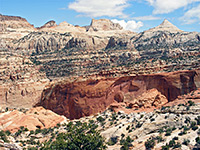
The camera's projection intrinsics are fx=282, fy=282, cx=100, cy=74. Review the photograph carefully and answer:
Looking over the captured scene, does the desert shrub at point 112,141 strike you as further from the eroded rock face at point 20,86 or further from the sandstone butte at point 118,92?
the eroded rock face at point 20,86

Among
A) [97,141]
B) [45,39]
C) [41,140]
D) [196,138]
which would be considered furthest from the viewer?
[45,39]

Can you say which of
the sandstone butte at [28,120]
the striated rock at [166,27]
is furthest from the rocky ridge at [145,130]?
the striated rock at [166,27]

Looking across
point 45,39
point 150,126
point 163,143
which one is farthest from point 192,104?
point 45,39

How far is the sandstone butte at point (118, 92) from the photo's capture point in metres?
47.7

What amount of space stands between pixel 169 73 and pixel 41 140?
2539 cm

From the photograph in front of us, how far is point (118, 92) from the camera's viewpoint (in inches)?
2100

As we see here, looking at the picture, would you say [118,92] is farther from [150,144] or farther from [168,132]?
[150,144]

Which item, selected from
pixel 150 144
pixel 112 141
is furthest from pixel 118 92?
pixel 150 144

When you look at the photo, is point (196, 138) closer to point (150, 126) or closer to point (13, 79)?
point (150, 126)

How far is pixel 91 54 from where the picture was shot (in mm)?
81000

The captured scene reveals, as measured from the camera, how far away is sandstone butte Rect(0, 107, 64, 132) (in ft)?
143

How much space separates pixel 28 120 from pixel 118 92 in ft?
57.2

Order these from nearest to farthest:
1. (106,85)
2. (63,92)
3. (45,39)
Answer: (106,85)
(63,92)
(45,39)

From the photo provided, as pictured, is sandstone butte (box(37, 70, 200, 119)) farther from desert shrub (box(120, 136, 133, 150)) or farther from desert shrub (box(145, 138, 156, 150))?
desert shrub (box(145, 138, 156, 150))
